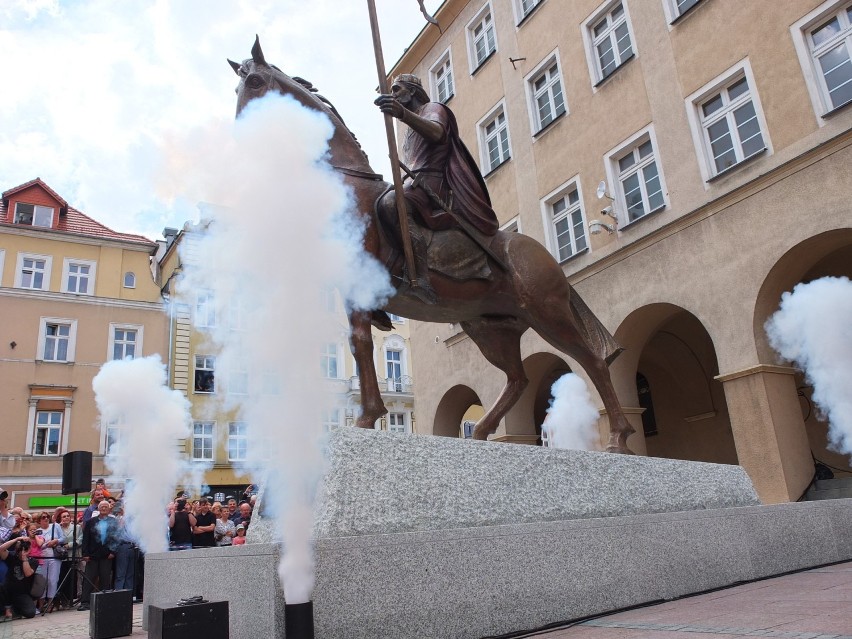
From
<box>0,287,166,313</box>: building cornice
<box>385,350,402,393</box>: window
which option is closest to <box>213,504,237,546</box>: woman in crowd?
<box>0,287,166,313</box>: building cornice

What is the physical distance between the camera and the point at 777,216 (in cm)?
1094

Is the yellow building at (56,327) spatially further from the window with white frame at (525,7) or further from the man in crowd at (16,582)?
the man in crowd at (16,582)

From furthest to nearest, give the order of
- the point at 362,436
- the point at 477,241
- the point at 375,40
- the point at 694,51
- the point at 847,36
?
the point at 694,51, the point at 847,36, the point at 477,241, the point at 375,40, the point at 362,436

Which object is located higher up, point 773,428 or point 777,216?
point 777,216

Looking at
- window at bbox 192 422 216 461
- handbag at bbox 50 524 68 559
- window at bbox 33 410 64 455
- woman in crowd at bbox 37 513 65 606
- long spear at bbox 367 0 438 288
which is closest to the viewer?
long spear at bbox 367 0 438 288

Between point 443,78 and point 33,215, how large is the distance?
64.0ft

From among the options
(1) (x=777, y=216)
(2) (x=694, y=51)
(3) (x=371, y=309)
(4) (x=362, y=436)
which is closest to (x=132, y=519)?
(3) (x=371, y=309)

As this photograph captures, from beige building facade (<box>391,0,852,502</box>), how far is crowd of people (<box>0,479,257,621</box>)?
7175 millimetres

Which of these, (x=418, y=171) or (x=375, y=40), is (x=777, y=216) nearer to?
(x=418, y=171)

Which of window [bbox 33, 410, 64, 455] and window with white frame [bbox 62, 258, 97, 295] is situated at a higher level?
window with white frame [bbox 62, 258, 97, 295]

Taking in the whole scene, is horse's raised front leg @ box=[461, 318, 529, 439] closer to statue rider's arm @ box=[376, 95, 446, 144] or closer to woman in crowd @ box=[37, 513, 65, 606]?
statue rider's arm @ box=[376, 95, 446, 144]

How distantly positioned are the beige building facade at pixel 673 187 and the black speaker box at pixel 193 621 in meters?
9.36

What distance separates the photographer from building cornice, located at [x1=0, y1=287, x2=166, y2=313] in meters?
26.8

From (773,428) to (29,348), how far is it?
84.2 feet
